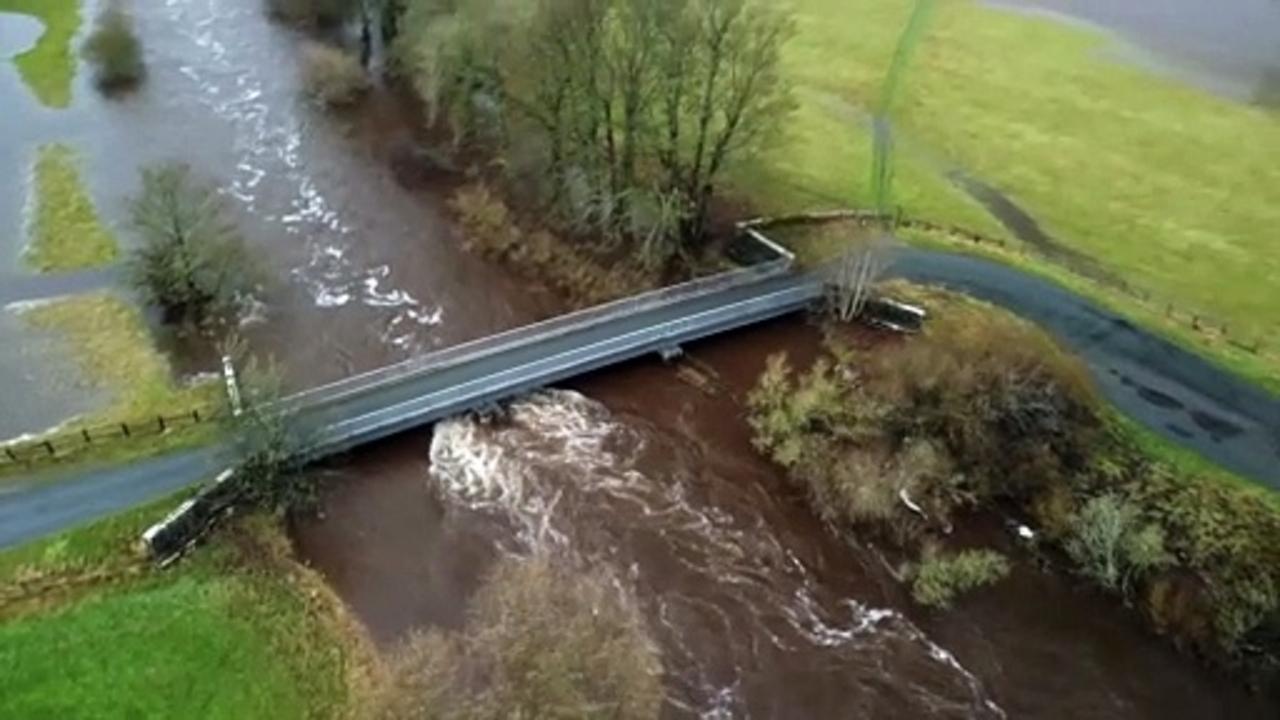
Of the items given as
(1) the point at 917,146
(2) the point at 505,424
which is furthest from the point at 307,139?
(1) the point at 917,146

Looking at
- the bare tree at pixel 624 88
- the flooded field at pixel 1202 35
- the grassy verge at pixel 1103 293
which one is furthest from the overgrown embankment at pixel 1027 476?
the flooded field at pixel 1202 35

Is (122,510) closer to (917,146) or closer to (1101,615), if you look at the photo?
(1101,615)

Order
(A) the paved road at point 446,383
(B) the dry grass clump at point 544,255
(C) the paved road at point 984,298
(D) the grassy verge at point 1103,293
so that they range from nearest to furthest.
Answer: (A) the paved road at point 446,383, (C) the paved road at point 984,298, (D) the grassy verge at point 1103,293, (B) the dry grass clump at point 544,255

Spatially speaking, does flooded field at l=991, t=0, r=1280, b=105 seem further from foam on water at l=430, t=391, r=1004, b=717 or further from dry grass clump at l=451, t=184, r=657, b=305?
foam on water at l=430, t=391, r=1004, b=717

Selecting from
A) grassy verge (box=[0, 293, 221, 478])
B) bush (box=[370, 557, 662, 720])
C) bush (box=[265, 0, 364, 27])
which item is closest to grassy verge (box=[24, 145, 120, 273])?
grassy verge (box=[0, 293, 221, 478])

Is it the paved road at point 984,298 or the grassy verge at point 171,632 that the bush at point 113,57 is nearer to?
the paved road at point 984,298

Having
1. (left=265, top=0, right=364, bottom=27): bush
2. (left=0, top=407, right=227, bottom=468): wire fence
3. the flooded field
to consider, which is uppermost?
the flooded field

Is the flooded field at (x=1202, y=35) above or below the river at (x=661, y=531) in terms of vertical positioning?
above
